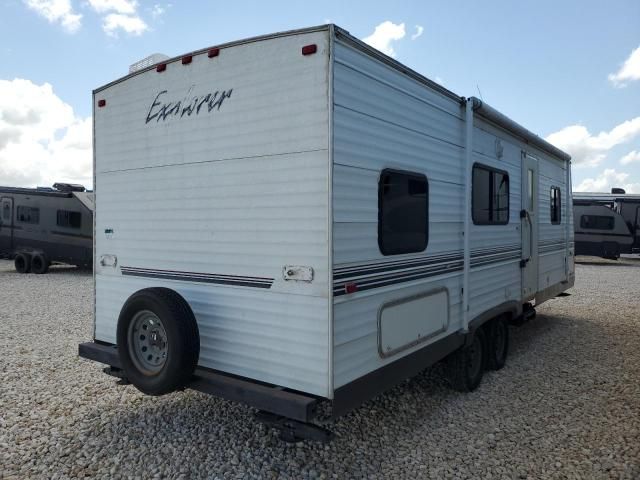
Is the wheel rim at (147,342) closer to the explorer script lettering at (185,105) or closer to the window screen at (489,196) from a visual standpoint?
the explorer script lettering at (185,105)

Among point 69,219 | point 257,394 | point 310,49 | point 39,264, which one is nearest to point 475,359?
point 257,394

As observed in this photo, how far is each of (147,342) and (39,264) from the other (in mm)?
13458

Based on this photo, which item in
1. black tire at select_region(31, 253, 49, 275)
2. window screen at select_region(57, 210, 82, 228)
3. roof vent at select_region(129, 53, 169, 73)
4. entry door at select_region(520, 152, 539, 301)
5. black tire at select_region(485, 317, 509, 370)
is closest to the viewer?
roof vent at select_region(129, 53, 169, 73)

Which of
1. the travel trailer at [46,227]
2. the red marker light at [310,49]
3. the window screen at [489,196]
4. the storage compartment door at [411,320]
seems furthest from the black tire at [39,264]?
the red marker light at [310,49]

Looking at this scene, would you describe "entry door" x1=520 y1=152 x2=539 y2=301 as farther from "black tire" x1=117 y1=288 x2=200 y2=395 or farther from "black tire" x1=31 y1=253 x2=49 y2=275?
"black tire" x1=31 y1=253 x2=49 y2=275

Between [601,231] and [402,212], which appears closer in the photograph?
[402,212]

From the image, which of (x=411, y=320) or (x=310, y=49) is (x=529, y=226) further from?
(x=310, y=49)

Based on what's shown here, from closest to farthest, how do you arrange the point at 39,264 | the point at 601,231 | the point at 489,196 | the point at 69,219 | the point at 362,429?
the point at 362,429 → the point at 489,196 → the point at 69,219 → the point at 39,264 → the point at 601,231

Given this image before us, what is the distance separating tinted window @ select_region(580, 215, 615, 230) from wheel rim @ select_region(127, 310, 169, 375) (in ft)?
62.6

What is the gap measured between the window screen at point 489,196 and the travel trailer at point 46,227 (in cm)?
1186

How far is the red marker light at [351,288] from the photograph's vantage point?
3.20 meters

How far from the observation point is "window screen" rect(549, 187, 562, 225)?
750 centimetres

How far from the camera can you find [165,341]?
368 centimetres

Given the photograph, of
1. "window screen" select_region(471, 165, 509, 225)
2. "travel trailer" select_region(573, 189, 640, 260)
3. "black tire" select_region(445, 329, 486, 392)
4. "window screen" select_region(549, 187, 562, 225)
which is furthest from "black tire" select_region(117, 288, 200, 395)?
"travel trailer" select_region(573, 189, 640, 260)
